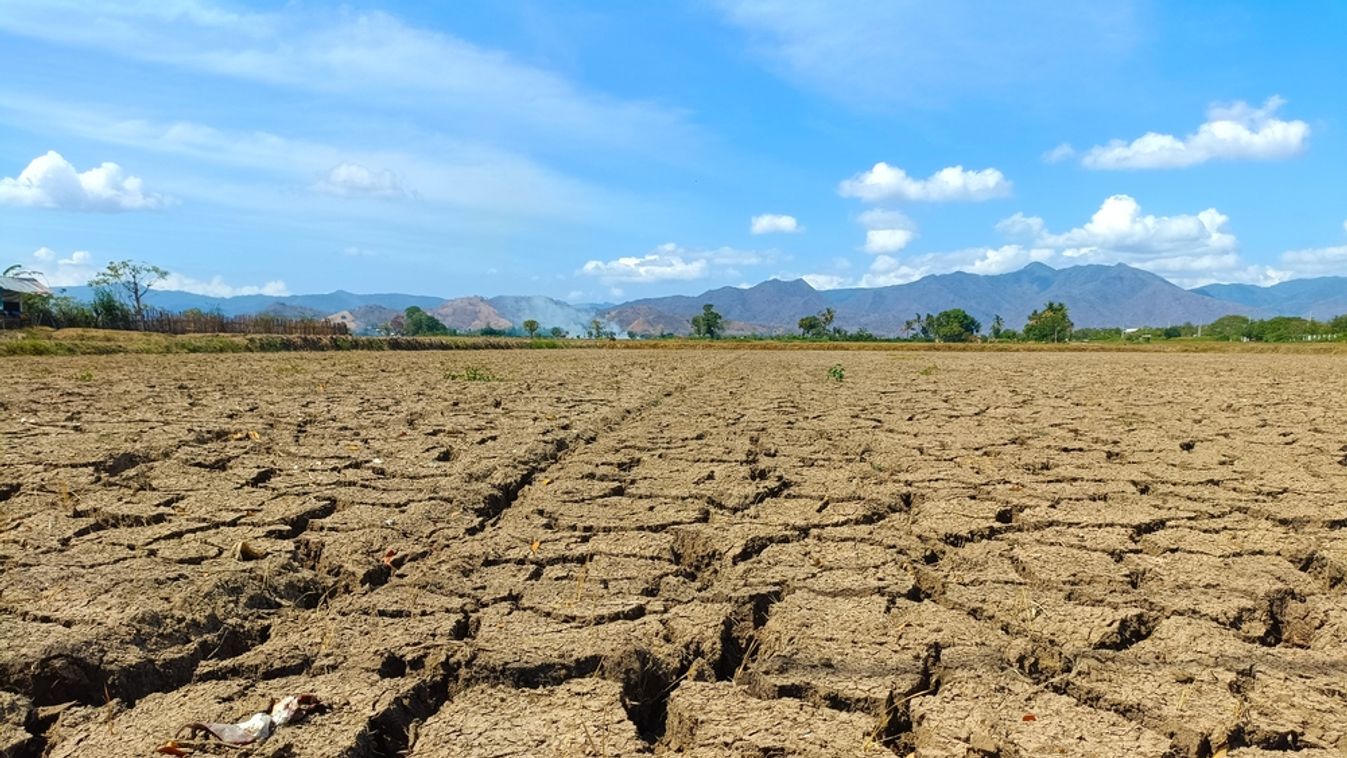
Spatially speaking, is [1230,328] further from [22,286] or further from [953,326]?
[22,286]

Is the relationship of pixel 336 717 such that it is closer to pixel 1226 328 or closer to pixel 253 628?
pixel 253 628

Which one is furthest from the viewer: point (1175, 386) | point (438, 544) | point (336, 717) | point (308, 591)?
point (1175, 386)

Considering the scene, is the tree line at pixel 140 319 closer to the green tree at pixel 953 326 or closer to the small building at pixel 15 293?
the small building at pixel 15 293

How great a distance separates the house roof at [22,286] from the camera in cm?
3281

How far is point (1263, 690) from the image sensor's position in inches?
78.9

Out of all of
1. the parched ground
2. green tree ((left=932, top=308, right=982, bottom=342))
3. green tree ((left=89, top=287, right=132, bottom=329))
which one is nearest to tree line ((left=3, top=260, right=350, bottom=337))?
green tree ((left=89, top=287, right=132, bottom=329))

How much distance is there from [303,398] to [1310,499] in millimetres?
8248

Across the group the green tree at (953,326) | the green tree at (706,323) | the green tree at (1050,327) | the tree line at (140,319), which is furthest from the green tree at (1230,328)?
the tree line at (140,319)

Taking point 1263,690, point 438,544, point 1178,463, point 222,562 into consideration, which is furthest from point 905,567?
point 1178,463

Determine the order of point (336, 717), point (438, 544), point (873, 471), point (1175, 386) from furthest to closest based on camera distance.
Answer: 1. point (1175, 386)
2. point (873, 471)
3. point (438, 544)
4. point (336, 717)

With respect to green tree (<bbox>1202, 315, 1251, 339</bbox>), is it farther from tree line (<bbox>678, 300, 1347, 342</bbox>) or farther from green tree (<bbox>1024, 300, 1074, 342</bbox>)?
green tree (<bbox>1024, 300, 1074, 342</bbox>)

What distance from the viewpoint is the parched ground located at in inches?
73.9

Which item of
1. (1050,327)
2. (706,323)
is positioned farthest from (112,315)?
(1050,327)

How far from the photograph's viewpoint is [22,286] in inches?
1368
